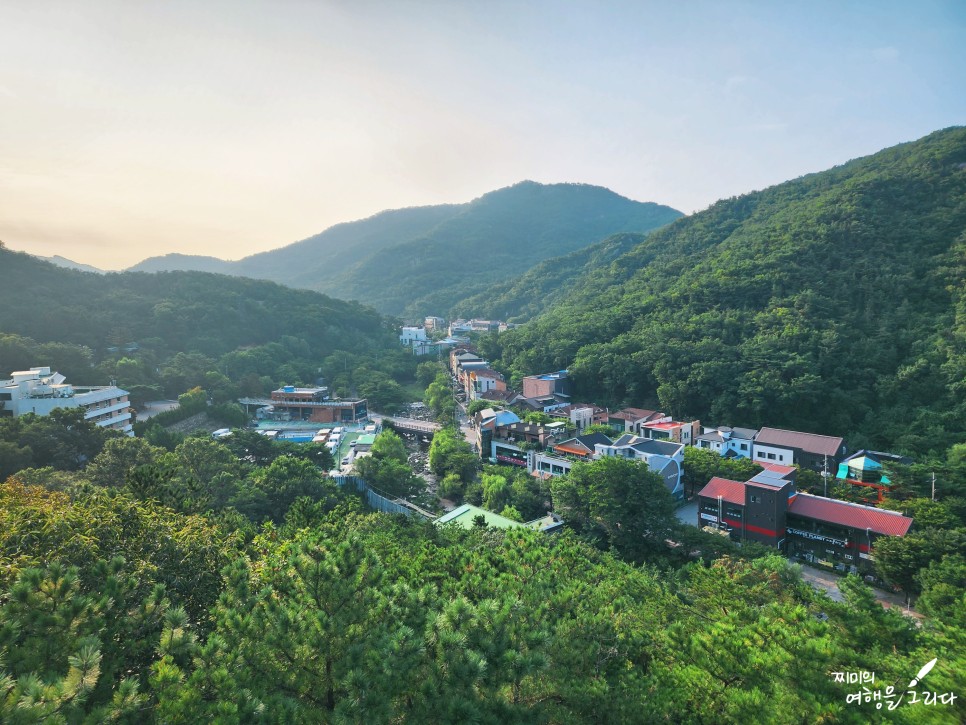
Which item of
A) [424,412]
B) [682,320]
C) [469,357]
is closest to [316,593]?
[424,412]

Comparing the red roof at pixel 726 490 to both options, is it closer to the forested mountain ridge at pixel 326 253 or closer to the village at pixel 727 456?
the village at pixel 727 456

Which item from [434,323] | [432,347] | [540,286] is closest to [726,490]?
[432,347]

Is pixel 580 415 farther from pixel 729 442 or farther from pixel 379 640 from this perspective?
pixel 379 640

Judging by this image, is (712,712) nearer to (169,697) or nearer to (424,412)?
(169,697)

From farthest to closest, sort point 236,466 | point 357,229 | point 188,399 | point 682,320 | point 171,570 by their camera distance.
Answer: point 357,229, point 682,320, point 188,399, point 236,466, point 171,570

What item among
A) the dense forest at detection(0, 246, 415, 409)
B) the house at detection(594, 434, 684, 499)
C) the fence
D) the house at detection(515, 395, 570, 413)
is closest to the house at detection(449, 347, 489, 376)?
the dense forest at detection(0, 246, 415, 409)

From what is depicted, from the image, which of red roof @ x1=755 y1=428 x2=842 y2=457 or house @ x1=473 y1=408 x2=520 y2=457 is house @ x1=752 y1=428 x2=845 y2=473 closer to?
red roof @ x1=755 y1=428 x2=842 y2=457
